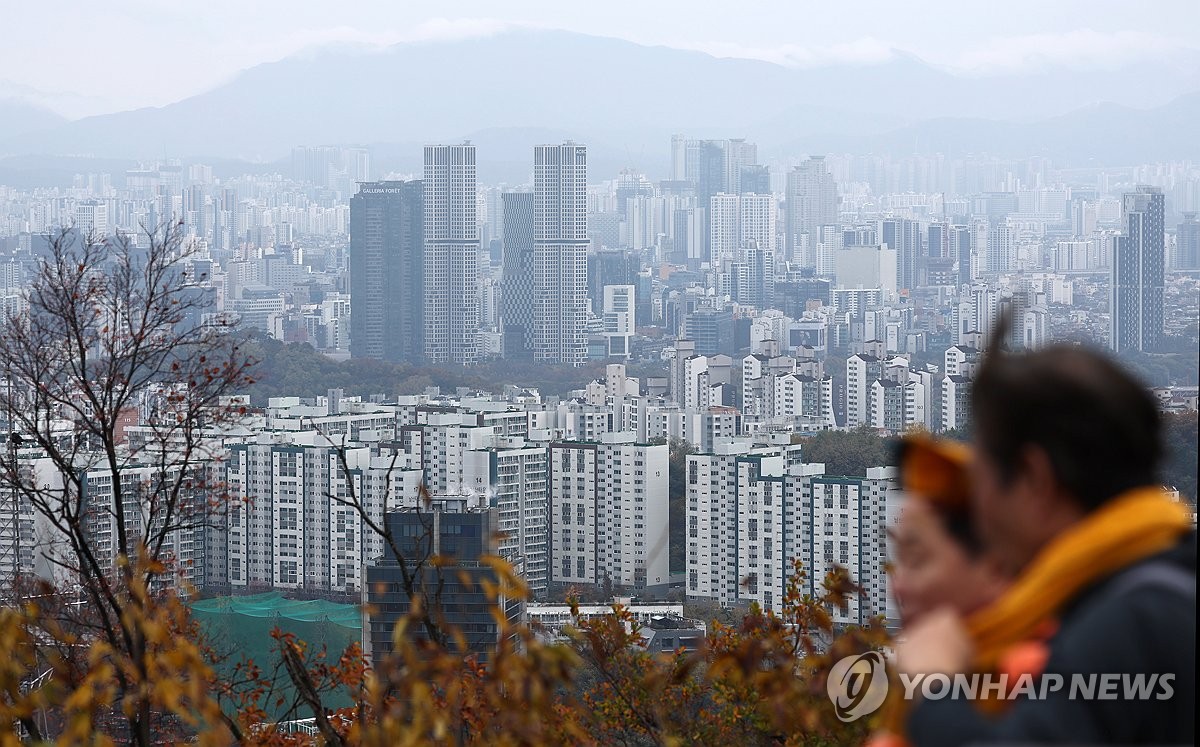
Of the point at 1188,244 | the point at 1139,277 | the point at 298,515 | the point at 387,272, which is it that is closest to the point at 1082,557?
the point at 298,515

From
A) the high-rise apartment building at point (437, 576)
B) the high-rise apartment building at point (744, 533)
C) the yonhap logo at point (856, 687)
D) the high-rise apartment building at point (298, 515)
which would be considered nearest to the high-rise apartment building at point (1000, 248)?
the high-rise apartment building at point (744, 533)

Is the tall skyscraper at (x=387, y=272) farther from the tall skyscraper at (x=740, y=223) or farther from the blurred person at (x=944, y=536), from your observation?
the blurred person at (x=944, y=536)

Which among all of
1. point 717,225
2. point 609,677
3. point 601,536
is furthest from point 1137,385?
point 717,225

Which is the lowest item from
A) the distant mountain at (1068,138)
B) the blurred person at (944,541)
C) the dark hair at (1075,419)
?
the blurred person at (944,541)

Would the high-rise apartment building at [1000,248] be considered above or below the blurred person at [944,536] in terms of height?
above

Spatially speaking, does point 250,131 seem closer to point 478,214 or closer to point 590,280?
point 478,214

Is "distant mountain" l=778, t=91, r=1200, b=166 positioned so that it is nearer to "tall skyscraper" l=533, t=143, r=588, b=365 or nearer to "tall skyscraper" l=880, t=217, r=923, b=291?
"tall skyscraper" l=880, t=217, r=923, b=291

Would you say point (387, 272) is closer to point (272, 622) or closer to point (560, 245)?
point (560, 245)
